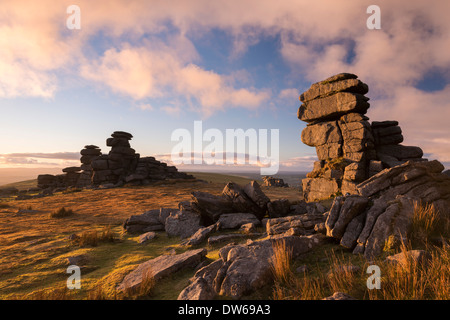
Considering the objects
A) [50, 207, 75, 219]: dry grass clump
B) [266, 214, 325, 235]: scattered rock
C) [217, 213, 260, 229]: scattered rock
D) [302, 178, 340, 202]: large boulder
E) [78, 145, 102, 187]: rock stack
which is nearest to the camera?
[266, 214, 325, 235]: scattered rock

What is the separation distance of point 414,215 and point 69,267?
10.9 metres

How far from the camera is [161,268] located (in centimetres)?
611

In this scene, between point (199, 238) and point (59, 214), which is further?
point (59, 214)

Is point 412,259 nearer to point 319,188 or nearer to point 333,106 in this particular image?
point 319,188

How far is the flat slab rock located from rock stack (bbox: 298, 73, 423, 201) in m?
15.1

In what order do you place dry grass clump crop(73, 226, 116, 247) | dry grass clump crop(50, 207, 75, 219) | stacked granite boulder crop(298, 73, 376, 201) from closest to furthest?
dry grass clump crop(73, 226, 116, 247)
dry grass clump crop(50, 207, 75, 219)
stacked granite boulder crop(298, 73, 376, 201)

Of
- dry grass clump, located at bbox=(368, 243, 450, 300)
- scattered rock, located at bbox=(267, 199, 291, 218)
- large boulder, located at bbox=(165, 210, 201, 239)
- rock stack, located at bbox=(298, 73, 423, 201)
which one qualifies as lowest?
large boulder, located at bbox=(165, 210, 201, 239)

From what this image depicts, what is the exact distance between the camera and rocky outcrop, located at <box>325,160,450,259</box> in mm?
5996

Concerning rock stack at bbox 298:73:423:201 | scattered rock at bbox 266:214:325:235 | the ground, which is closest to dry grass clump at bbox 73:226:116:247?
the ground

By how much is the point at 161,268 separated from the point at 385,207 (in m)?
6.98

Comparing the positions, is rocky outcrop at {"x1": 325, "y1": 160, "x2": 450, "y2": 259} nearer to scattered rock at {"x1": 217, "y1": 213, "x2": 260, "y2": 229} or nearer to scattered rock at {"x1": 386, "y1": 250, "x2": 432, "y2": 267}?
scattered rock at {"x1": 386, "y1": 250, "x2": 432, "y2": 267}

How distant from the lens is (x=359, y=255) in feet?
18.6

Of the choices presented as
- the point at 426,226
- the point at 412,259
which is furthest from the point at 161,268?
the point at 426,226
